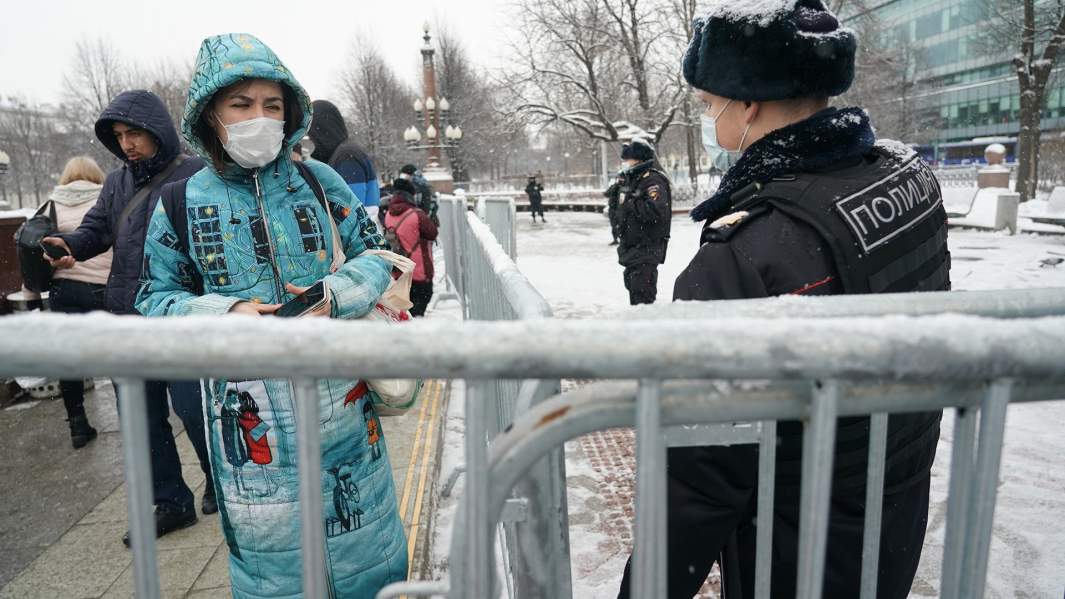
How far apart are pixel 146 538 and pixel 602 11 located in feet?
96.5

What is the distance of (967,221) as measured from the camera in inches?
602

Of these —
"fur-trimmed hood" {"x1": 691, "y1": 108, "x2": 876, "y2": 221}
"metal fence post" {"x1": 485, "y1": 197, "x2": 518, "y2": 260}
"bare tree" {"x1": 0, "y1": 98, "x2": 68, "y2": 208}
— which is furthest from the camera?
"bare tree" {"x1": 0, "y1": 98, "x2": 68, "y2": 208}

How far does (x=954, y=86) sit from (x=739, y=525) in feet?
225

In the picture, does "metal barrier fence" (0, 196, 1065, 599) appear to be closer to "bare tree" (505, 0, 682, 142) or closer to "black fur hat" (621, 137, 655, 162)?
"black fur hat" (621, 137, 655, 162)

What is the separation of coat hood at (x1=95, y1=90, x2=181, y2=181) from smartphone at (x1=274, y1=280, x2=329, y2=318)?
5.71 ft

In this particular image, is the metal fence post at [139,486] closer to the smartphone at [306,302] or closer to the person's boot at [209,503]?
the smartphone at [306,302]

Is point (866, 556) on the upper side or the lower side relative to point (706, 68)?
lower

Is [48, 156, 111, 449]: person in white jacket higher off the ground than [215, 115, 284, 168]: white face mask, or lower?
lower

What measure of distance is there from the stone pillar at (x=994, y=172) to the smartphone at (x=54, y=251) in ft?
71.6

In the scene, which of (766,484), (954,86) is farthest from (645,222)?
(954,86)

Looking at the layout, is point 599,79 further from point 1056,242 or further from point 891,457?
point 891,457

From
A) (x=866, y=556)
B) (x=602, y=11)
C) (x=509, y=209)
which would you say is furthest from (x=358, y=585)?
(x=602, y=11)

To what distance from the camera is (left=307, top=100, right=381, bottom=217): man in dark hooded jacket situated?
5.68m

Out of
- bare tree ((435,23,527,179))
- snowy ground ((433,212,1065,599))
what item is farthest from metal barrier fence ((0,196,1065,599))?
bare tree ((435,23,527,179))
